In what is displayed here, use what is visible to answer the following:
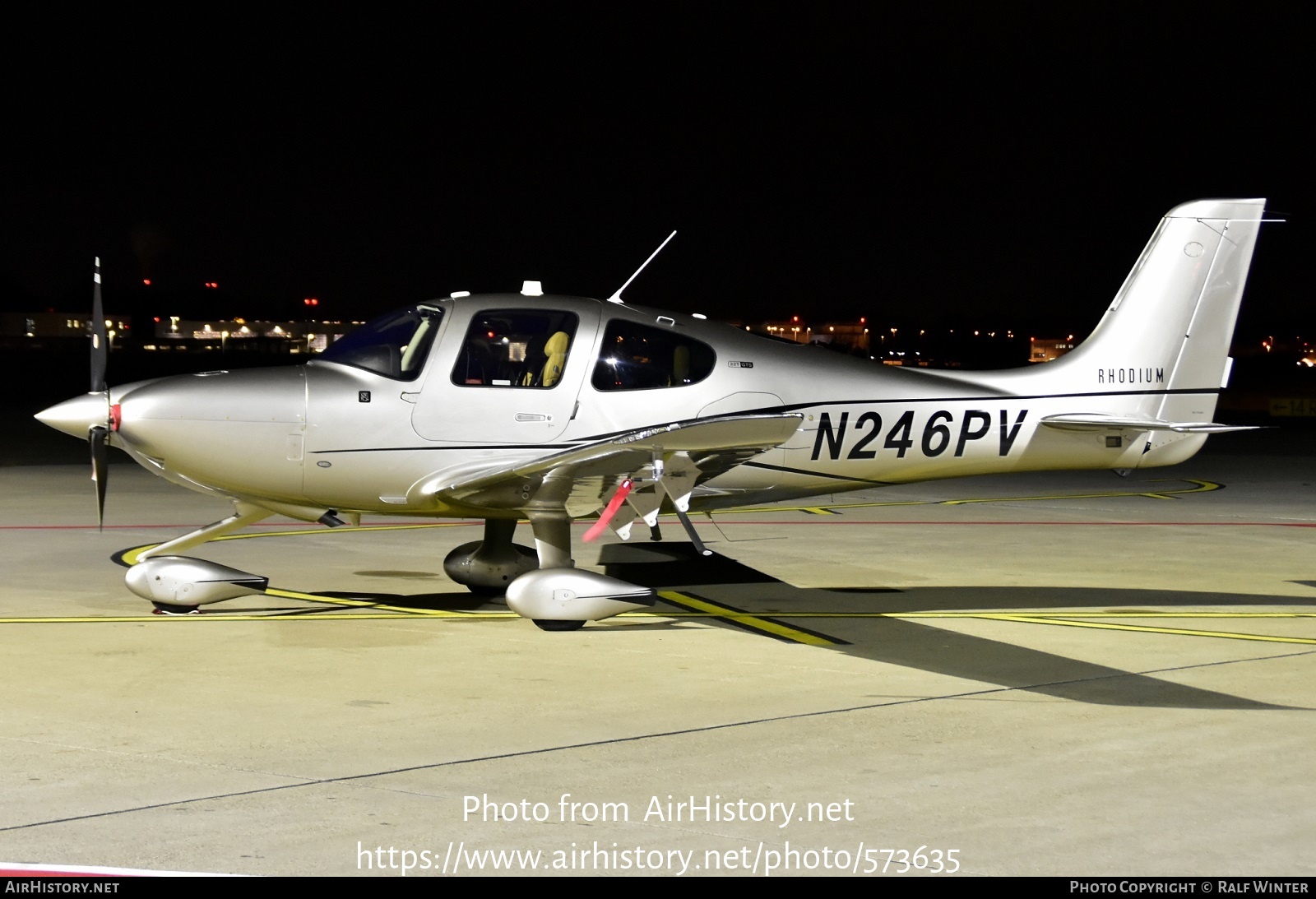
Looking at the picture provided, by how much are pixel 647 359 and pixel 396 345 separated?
1.84 metres

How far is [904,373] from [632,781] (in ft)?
19.7

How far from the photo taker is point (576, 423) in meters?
10.1

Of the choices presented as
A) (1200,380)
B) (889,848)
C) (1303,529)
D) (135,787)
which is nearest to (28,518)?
(135,787)

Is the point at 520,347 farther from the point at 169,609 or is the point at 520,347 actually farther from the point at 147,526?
the point at 147,526

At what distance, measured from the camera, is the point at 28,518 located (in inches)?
639

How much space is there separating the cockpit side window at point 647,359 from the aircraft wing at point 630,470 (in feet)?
1.51

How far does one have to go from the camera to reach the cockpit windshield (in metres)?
10.1

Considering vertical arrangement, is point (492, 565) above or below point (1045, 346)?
above

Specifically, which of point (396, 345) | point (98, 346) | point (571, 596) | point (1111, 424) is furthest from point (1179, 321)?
point (98, 346)

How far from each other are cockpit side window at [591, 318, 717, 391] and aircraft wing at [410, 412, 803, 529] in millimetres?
460

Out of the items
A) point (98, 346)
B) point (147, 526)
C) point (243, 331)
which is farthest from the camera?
point (243, 331)

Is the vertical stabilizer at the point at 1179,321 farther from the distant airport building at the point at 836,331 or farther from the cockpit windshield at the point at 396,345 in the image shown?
the distant airport building at the point at 836,331

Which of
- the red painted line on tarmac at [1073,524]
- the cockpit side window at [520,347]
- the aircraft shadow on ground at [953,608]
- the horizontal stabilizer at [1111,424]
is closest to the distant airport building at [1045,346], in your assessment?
the red painted line on tarmac at [1073,524]
